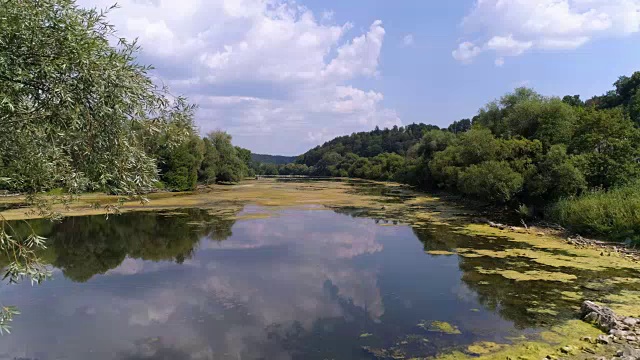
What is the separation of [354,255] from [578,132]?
26.9m

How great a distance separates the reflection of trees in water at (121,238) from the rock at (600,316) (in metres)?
17.7

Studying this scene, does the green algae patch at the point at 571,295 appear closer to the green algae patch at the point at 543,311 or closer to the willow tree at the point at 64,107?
the green algae patch at the point at 543,311

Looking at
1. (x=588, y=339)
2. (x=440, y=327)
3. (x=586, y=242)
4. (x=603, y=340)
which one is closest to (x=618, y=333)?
(x=603, y=340)

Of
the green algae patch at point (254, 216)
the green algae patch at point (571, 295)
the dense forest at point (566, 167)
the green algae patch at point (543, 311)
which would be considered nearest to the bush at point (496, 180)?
the dense forest at point (566, 167)

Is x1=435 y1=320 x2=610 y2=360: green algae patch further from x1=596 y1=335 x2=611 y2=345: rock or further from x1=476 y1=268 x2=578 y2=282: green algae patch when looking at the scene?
x1=476 y1=268 x2=578 y2=282: green algae patch

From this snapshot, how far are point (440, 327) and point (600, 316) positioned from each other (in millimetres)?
4459

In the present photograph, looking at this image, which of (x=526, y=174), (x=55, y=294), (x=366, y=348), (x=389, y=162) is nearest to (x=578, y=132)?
(x=526, y=174)

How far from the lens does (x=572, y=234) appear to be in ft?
85.0

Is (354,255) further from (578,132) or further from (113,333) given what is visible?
(578,132)

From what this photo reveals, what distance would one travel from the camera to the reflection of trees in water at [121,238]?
2098 cm

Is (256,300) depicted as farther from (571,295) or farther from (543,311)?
(571,295)

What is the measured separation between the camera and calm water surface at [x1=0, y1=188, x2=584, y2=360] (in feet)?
36.6

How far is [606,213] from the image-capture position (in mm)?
24953

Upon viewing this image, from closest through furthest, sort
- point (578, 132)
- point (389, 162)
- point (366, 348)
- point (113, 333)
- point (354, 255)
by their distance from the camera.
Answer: point (366, 348) → point (113, 333) → point (354, 255) → point (578, 132) → point (389, 162)
